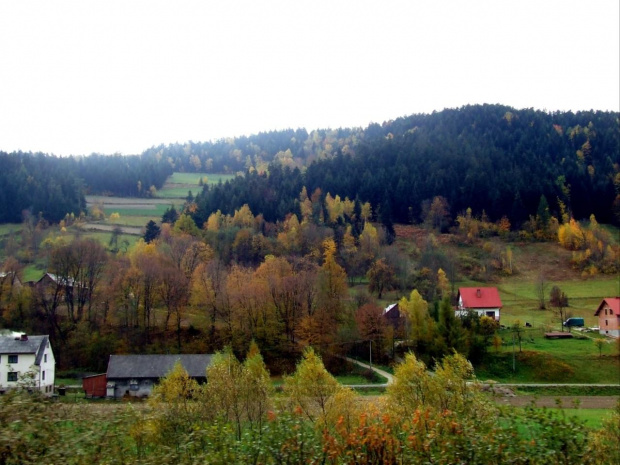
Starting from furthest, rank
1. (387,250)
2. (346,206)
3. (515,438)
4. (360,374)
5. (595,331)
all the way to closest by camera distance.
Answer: (346,206) < (387,250) < (595,331) < (360,374) < (515,438)

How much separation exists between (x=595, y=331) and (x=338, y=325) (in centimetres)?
2548

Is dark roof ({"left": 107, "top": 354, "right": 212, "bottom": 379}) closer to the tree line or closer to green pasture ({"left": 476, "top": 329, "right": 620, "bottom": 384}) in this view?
green pasture ({"left": 476, "top": 329, "right": 620, "bottom": 384})

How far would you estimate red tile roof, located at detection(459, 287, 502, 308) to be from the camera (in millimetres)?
56344

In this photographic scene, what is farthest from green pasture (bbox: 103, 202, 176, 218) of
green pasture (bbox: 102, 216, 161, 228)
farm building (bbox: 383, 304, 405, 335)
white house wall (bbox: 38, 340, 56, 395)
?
farm building (bbox: 383, 304, 405, 335)

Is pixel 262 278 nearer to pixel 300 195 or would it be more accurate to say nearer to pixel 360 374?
pixel 360 374

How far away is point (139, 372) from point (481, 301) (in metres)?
35.4

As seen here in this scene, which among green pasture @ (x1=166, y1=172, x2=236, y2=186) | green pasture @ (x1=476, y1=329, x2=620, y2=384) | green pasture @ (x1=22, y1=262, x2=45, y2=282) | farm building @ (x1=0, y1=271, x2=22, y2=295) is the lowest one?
green pasture @ (x1=476, y1=329, x2=620, y2=384)

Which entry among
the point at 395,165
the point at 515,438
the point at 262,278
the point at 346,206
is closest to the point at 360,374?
the point at 262,278

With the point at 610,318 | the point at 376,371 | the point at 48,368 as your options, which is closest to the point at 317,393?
the point at 376,371

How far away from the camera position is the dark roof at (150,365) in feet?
133

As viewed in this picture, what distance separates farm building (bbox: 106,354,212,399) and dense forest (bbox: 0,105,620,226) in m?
49.9

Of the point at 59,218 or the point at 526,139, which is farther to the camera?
the point at 526,139

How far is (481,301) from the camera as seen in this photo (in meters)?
56.8

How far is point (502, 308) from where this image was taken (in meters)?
60.4
